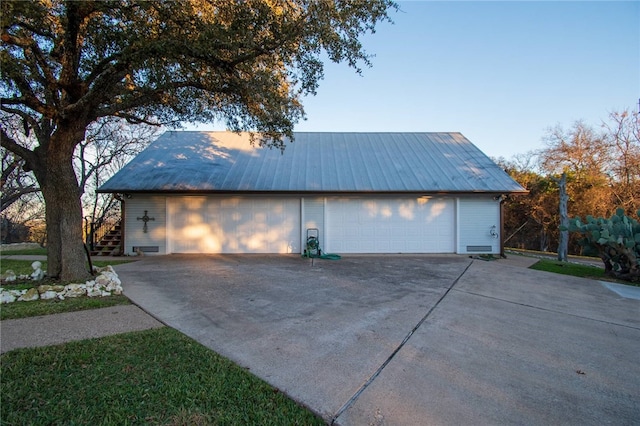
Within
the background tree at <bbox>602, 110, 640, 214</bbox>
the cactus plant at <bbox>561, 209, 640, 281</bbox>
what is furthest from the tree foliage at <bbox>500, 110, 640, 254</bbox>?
the cactus plant at <bbox>561, 209, 640, 281</bbox>

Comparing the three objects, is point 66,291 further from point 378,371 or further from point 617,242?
point 617,242

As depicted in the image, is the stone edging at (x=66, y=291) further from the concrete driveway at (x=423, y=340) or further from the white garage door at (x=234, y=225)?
the white garage door at (x=234, y=225)

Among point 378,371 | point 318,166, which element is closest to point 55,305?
point 378,371

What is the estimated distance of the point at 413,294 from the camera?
5.81 m

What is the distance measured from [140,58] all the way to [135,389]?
4.80 meters

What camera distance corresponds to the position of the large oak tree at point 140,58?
487 centimetres

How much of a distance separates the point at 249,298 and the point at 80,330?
2376 mm

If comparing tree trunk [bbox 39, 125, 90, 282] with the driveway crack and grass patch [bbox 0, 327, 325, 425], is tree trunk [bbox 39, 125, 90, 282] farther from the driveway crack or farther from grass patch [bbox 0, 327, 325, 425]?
the driveway crack

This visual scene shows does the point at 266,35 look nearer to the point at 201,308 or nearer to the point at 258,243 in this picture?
the point at 201,308

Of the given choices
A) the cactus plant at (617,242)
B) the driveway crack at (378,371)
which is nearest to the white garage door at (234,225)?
the driveway crack at (378,371)

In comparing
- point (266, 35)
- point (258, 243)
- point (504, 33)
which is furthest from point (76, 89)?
point (504, 33)

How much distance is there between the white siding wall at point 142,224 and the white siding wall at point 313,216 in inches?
200

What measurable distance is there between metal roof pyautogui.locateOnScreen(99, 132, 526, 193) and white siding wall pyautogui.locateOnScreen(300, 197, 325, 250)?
645 millimetres

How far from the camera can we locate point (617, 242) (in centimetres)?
738
